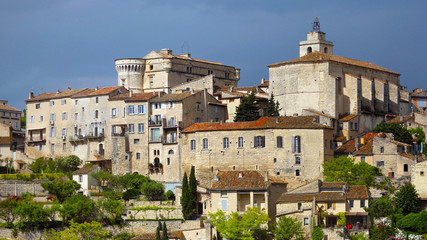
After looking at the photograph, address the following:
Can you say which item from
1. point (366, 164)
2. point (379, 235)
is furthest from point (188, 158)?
point (379, 235)

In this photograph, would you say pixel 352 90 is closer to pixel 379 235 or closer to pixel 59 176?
pixel 379 235

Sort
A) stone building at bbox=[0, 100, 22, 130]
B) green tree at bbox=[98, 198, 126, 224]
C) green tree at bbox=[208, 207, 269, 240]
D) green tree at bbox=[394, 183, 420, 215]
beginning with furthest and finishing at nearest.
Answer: stone building at bbox=[0, 100, 22, 130] → green tree at bbox=[98, 198, 126, 224] → green tree at bbox=[394, 183, 420, 215] → green tree at bbox=[208, 207, 269, 240]

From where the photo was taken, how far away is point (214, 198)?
68188 mm

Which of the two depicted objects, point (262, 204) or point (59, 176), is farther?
point (59, 176)

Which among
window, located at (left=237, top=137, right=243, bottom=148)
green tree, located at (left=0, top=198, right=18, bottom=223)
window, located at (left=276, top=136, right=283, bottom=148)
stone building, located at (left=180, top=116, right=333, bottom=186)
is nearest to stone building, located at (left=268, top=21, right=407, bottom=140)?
stone building, located at (left=180, top=116, right=333, bottom=186)

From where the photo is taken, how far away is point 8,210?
71.0m

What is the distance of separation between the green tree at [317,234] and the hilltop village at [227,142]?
1.29ft

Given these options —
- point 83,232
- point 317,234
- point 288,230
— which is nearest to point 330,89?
point 288,230

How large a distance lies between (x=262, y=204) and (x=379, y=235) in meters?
9.44

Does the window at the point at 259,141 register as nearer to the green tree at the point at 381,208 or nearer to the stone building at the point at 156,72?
the green tree at the point at 381,208

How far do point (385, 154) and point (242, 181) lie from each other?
36.7 feet

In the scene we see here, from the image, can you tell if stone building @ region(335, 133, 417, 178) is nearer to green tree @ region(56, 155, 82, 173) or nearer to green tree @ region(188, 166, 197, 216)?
green tree @ region(188, 166, 197, 216)

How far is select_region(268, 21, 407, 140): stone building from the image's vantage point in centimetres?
7850

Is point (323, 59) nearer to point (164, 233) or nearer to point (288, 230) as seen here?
point (288, 230)
